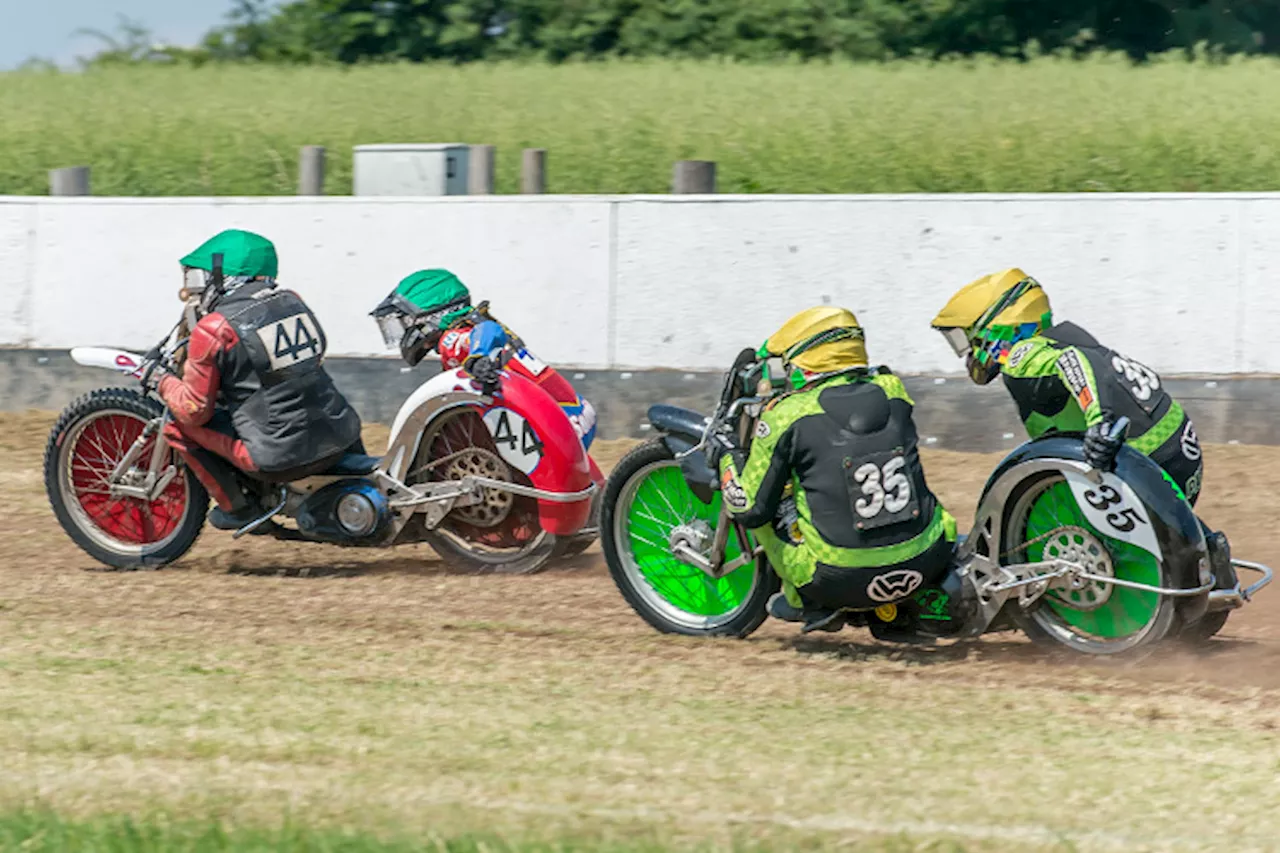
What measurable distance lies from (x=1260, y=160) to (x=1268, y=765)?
1166 cm

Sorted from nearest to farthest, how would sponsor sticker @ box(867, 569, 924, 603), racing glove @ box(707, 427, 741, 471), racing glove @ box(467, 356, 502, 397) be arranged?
sponsor sticker @ box(867, 569, 924, 603)
racing glove @ box(707, 427, 741, 471)
racing glove @ box(467, 356, 502, 397)

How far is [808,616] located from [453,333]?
265cm

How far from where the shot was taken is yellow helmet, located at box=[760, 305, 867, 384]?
741 cm

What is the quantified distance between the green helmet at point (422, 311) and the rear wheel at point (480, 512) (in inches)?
16.2

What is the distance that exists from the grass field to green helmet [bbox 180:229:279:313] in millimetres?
8515

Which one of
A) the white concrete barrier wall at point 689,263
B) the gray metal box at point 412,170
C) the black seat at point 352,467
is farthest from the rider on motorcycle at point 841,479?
the gray metal box at point 412,170

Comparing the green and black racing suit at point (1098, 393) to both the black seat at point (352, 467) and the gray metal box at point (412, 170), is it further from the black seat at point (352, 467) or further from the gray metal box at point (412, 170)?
the gray metal box at point (412, 170)

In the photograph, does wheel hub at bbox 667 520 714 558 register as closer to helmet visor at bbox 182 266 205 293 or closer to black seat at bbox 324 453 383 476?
black seat at bbox 324 453 383 476

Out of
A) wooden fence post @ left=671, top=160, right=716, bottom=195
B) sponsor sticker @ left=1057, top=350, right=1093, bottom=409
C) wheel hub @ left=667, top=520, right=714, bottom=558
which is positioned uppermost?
wooden fence post @ left=671, top=160, right=716, bottom=195

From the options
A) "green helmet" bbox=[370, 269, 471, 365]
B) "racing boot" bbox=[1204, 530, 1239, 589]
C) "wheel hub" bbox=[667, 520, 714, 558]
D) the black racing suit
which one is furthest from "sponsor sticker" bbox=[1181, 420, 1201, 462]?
the black racing suit

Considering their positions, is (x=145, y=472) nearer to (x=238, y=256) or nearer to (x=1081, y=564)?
(x=238, y=256)

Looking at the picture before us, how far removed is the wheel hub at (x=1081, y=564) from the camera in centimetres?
735

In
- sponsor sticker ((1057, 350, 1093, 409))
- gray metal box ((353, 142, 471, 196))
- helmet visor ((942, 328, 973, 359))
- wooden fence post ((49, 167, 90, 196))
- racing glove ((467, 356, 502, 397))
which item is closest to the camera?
sponsor sticker ((1057, 350, 1093, 409))

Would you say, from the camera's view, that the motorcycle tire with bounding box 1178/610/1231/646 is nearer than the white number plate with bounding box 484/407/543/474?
Yes
